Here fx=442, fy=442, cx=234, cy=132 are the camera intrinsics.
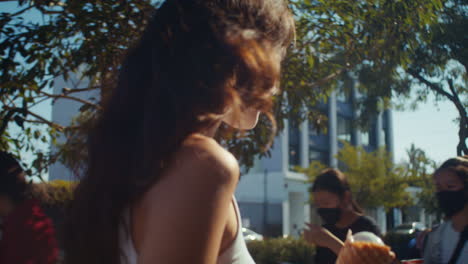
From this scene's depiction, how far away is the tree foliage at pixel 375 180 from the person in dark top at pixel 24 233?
2143cm

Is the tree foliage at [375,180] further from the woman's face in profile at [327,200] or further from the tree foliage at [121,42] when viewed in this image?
the woman's face in profile at [327,200]

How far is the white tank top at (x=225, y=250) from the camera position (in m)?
0.79

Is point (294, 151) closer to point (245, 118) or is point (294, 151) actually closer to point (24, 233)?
point (24, 233)

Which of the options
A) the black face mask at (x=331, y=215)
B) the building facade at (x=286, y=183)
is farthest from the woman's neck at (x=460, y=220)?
the building facade at (x=286, y=183)

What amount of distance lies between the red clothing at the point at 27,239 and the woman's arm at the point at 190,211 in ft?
6.73

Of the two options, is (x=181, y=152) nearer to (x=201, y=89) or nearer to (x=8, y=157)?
(x=201, y=89)

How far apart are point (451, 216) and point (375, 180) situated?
825 inches

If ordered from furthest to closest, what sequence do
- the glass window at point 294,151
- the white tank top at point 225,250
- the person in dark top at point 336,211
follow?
1. the glass window at point 294,151
2. the person in dark top at point 336,211
3. the white tank top at point 225,250

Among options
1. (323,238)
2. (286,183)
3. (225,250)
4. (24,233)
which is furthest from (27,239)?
(286,183)

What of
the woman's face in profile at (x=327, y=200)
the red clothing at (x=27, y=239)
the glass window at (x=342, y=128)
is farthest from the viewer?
the glass window at (x=342, y=128)

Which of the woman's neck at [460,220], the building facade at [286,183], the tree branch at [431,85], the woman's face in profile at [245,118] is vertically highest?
the tree branch at [431,85]

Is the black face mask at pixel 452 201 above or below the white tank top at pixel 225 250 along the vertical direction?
below

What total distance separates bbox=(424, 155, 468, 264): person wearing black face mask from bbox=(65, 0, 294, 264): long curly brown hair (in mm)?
2386

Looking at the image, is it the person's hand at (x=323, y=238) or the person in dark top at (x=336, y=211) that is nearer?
the person's hand at (x=323, y=238)
